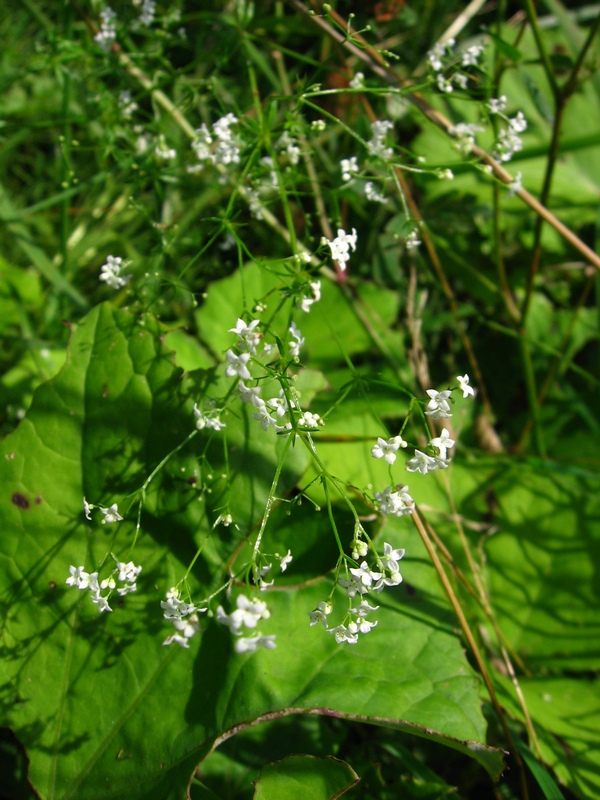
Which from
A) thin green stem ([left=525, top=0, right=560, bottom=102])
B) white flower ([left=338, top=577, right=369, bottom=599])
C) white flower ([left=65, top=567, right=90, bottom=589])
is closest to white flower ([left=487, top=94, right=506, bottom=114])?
thin green stem ([left=525, top=0, right=560, bottom=102])

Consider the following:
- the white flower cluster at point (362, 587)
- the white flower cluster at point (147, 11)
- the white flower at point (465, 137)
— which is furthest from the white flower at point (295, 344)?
the white flower cluster at point (147, 11)

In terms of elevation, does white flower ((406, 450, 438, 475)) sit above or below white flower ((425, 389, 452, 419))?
below

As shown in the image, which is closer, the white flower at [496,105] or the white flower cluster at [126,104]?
the white flower at [496,105]

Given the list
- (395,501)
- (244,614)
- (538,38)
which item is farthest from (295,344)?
(538,38)

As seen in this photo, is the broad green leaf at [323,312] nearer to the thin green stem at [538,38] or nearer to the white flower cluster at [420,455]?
the thin green stem at [538,38]

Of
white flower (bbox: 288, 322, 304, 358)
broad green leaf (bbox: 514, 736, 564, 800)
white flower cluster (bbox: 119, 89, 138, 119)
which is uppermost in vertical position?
white flower cluster (bbox: 119, 89, 138, 119)

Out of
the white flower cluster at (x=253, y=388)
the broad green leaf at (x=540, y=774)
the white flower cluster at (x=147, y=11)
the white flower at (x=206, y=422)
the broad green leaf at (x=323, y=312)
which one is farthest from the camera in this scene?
the broad green leaf at (x=323, y=312)

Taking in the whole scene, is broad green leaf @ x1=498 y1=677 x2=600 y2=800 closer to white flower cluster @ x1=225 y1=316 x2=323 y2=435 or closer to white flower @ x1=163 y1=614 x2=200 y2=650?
white flower @ x1=163 y1=614 x2=200 y2=650
